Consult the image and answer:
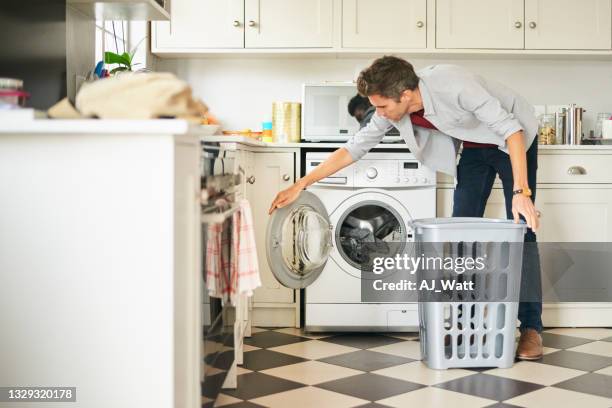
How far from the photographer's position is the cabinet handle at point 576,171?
3854 mm

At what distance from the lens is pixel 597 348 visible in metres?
3.41

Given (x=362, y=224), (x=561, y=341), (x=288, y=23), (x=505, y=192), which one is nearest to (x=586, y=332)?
(x=561, y=341)

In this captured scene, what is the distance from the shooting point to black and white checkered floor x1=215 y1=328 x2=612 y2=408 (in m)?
2.57

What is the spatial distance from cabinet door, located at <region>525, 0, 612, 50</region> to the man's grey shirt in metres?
1.19

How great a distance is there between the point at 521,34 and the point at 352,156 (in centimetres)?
141

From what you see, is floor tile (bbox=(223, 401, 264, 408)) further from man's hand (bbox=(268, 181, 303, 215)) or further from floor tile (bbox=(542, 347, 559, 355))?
floor tile (bbox=(542, 347, 559, 355))

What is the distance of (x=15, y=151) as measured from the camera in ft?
5.30

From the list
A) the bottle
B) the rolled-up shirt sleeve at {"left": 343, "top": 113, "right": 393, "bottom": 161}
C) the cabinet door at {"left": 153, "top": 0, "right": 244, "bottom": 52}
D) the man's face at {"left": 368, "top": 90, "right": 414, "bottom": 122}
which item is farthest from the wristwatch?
the cabinet door at {"left": 153, "top": 0, "right": 244, "bottom": 52}

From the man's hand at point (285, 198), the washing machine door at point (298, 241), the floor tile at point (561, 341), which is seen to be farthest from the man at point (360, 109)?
the floor tile at point (561, 341)

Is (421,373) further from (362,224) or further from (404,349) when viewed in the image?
(362,224)

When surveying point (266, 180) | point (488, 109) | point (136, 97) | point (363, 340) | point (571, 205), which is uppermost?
point (488, 109)

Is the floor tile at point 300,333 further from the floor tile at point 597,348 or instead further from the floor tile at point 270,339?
the floor tile at point 597,348

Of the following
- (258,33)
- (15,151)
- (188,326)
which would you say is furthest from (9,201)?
(258,33)

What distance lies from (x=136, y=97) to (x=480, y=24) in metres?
2.95
